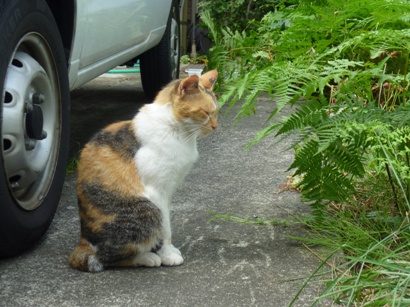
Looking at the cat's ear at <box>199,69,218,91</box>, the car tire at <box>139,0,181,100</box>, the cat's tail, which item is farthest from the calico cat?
the car tire at <box>139,0,181,100</box>

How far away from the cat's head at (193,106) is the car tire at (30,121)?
60 cm

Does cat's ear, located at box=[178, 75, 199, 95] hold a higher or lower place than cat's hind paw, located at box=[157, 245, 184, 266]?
higher

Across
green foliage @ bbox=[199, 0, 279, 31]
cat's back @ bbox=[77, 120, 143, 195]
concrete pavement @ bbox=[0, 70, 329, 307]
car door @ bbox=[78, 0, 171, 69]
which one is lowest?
green foliage @ bbox=[199, 0, 279, 31]

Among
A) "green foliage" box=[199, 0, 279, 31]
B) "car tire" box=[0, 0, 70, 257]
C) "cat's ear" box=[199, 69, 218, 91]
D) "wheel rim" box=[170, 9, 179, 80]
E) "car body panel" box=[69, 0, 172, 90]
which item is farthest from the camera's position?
"green foliage" box=[199, 0, 279, 31]

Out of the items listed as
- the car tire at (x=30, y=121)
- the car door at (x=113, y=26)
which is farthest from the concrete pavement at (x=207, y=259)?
the car door at (x=113, y=26)

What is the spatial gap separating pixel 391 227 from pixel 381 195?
31 centimetres

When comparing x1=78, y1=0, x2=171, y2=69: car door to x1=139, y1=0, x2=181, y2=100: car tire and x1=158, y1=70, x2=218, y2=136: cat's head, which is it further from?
x1=139, y1=0, x2=181, y2=100: car tire

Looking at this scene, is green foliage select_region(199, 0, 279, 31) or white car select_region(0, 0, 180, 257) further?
green foliage select_region(199, 0, 279, 31)

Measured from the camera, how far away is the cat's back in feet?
9.41

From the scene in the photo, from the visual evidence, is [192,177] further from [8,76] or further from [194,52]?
[194,52]

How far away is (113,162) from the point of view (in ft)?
9.51

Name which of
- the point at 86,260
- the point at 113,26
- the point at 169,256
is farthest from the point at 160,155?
the point at 113,26

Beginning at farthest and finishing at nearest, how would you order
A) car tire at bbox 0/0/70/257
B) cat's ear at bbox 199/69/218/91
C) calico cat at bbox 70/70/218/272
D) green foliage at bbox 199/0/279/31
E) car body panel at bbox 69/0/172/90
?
green foliage at bbox 199/0/279/31 → car body panel at bbox 69/0/172/90 → cat's ear at bbox 199/69/218/91 → calico cat at bbox 70/70/218/272 → car tire at bbox 0/0/70/257

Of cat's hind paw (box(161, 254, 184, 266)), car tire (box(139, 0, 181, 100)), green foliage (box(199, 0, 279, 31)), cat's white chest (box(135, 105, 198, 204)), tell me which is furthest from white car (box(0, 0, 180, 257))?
green foliage (box(199, 0, 279, 31))
